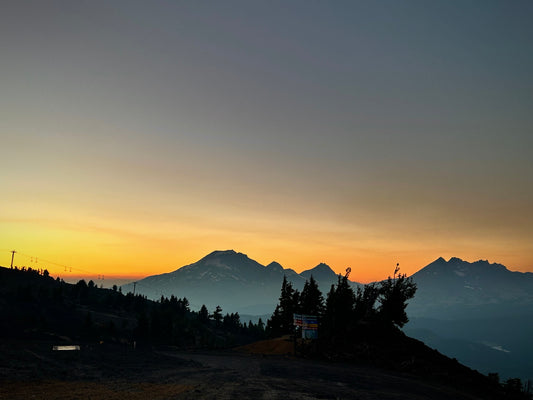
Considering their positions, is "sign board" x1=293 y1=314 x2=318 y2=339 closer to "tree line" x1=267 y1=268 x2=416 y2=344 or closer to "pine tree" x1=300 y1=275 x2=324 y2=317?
"tree line" x1=267 y1=268 x2=416 y2=344

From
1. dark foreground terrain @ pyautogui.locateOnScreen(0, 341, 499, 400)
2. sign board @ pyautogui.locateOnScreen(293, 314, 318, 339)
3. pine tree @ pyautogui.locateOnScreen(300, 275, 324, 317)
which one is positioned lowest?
dark foreground terrain @ pyautogui.locateOnScreen(0, 341, 499, 400)

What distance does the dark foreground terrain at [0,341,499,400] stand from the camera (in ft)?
115

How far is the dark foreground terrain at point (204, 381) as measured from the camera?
35156 millimetres

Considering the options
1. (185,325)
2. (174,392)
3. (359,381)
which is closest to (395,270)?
(359,381)

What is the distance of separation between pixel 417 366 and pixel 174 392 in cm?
3595

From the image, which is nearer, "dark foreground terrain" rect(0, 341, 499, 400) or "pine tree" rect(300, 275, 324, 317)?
"dark foreground terrain" rect(0, 341, 499, 400)

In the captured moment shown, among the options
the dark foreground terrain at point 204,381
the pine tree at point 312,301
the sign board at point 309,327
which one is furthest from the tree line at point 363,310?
the pine tree at point 312,301

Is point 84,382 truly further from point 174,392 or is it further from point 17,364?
point 17,364

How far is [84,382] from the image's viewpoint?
136ft

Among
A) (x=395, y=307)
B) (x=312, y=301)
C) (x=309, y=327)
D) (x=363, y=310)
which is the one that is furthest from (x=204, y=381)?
(x=312, y=301)

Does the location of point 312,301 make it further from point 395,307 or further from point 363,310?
point 395,307

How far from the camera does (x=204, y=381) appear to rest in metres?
43.0

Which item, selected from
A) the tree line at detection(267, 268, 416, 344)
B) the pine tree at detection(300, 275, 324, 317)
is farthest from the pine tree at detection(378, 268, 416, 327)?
the pine tree at detection(300, 275, 324, 317)

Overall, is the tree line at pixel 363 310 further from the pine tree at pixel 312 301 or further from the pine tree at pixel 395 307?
the pine tree at pixel 312 301
